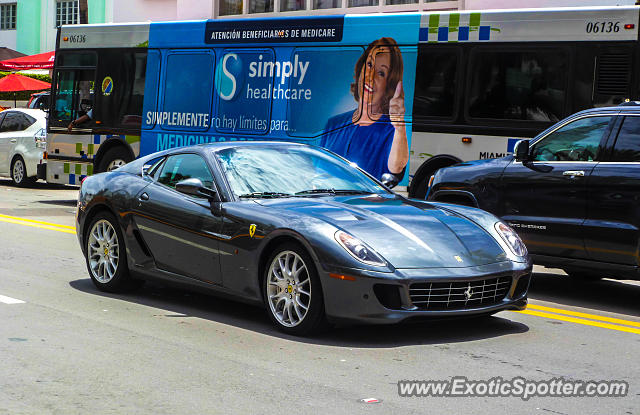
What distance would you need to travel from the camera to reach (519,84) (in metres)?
12.6

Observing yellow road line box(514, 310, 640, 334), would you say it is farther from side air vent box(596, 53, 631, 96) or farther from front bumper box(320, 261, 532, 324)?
side air vent box(596, 53, 631, 96)

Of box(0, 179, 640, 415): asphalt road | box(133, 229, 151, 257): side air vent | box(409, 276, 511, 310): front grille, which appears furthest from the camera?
box(133, 229, 151, 257): side air vent

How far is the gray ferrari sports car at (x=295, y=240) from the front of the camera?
21.7 ft

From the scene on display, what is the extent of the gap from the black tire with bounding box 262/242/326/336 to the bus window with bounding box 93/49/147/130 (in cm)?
1085

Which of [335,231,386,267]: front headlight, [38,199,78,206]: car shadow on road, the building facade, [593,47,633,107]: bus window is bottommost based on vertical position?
[38,199,78,206]: car shadow on road

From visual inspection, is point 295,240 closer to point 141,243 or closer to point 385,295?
point 385,295

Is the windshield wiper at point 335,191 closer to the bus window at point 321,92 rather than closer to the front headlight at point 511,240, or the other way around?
the front headlight at point 511,240

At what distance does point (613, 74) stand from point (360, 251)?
632 centimetres

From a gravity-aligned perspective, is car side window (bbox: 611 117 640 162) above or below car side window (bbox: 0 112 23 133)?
above

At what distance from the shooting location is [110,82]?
1805cm

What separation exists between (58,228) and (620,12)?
784cm

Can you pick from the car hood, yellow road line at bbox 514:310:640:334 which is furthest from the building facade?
the car hood

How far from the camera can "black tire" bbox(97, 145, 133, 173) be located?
17594 mm

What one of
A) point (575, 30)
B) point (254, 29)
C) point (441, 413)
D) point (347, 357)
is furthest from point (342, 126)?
point (441, 413)
